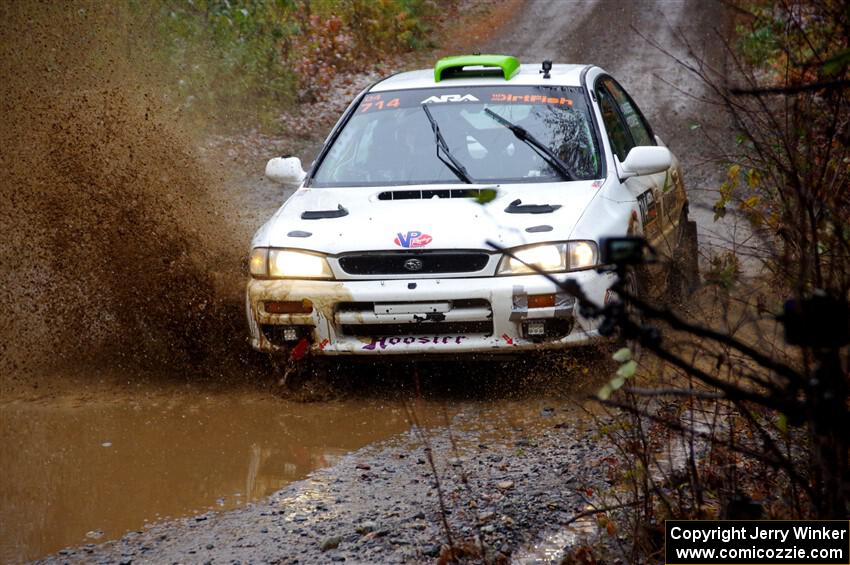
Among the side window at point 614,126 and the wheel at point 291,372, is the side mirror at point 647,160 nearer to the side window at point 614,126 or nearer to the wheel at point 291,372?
the side window at point 614,126

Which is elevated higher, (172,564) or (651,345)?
(651,345)

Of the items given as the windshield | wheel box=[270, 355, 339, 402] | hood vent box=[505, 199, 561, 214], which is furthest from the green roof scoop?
wheel box=[270, 355, 339, 402]

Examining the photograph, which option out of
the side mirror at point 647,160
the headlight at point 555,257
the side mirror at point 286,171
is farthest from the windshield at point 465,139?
the headlight at point 555,257

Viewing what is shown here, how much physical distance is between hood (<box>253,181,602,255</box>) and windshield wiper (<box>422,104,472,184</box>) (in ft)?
0.70

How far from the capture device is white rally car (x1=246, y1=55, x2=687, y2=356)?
587 centimetres

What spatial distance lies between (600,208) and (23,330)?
3.88 metres

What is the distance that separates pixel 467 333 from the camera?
19.5 feet

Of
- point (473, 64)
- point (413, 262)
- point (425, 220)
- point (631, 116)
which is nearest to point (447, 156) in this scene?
point (425, 220)

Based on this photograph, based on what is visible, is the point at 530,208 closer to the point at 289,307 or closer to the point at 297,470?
the point at 289,307

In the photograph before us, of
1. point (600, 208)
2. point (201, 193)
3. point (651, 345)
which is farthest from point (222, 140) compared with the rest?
point (651, 345)

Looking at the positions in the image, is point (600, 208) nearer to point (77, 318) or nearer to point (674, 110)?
point (77, 318)

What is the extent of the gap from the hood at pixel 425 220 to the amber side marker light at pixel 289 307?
316 mm

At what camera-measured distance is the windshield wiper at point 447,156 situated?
6676mm

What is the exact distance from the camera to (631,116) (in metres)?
8.09
